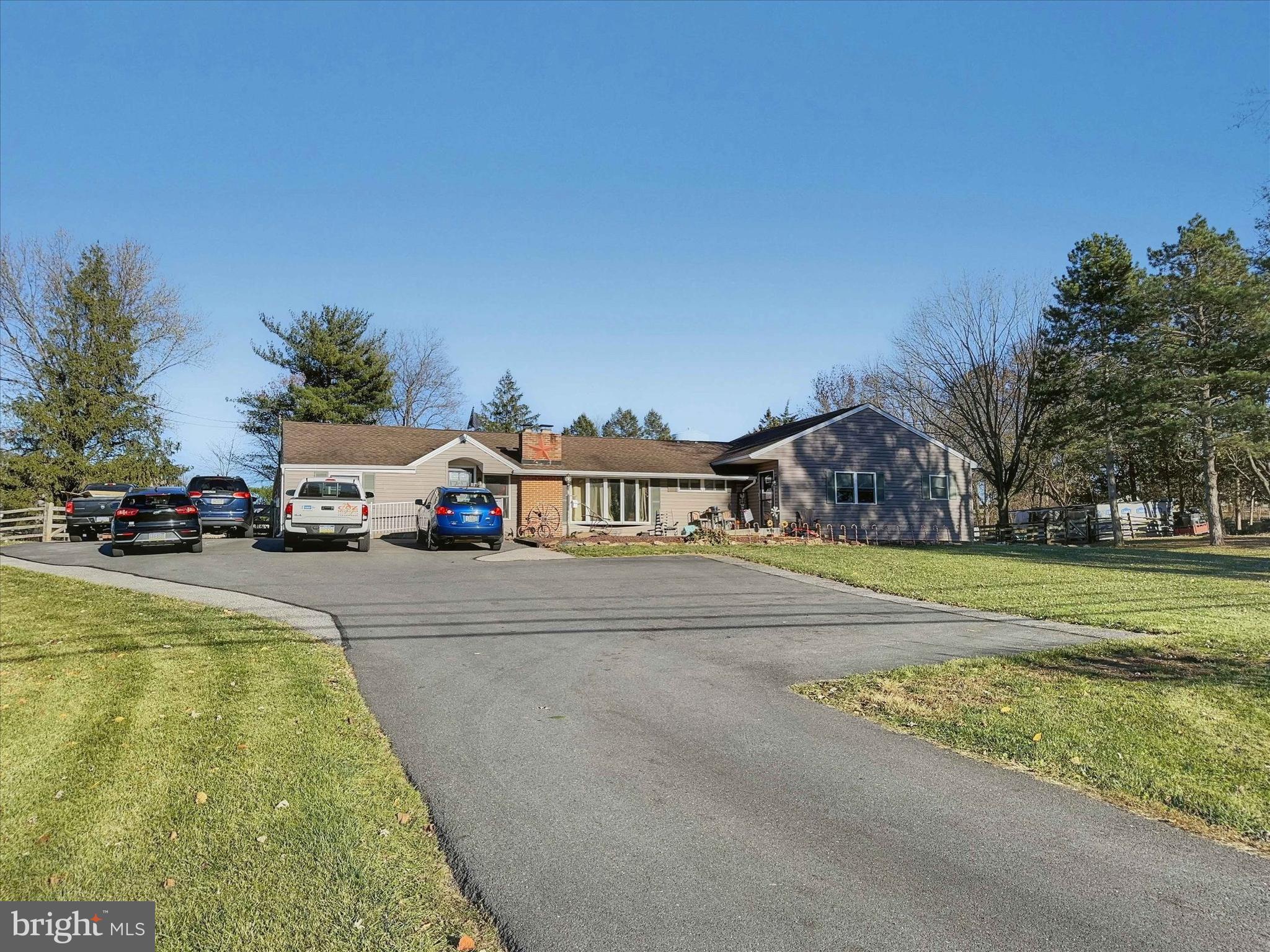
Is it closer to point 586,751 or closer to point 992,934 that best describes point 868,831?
point 992,934

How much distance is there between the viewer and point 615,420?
86.1 m

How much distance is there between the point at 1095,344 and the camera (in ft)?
102

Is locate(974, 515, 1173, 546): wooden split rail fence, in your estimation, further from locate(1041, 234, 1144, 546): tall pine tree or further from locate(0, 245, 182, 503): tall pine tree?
locate(0, 245, 182, 503): tall pine tree

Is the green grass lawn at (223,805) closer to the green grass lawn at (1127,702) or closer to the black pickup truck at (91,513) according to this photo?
the green grass lawn at (1127,702)

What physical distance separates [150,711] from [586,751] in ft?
12.2

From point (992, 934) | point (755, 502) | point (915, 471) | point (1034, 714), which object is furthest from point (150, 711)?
point (915, 471)

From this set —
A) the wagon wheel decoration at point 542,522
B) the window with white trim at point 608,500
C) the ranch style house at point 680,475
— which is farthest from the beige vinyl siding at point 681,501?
the wagon wheel decoration at point 542,522

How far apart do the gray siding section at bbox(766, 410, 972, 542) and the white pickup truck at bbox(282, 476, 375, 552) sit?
15365 millimetres

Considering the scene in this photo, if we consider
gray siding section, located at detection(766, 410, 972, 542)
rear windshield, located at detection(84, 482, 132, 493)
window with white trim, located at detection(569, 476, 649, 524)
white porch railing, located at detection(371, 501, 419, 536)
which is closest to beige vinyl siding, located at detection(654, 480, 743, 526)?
window with white trim, located at detection(569, 476, 649, 524)

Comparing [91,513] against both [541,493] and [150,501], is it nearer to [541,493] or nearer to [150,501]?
[150,501]

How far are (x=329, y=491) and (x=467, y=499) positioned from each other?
3553mm

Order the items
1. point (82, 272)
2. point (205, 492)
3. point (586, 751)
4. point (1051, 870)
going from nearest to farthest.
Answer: point (1051, 870) < point (586, 751) < point (205, 492) < point (82, 272)

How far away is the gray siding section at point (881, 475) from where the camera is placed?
28203mm

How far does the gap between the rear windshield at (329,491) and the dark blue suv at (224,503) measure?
483cm
